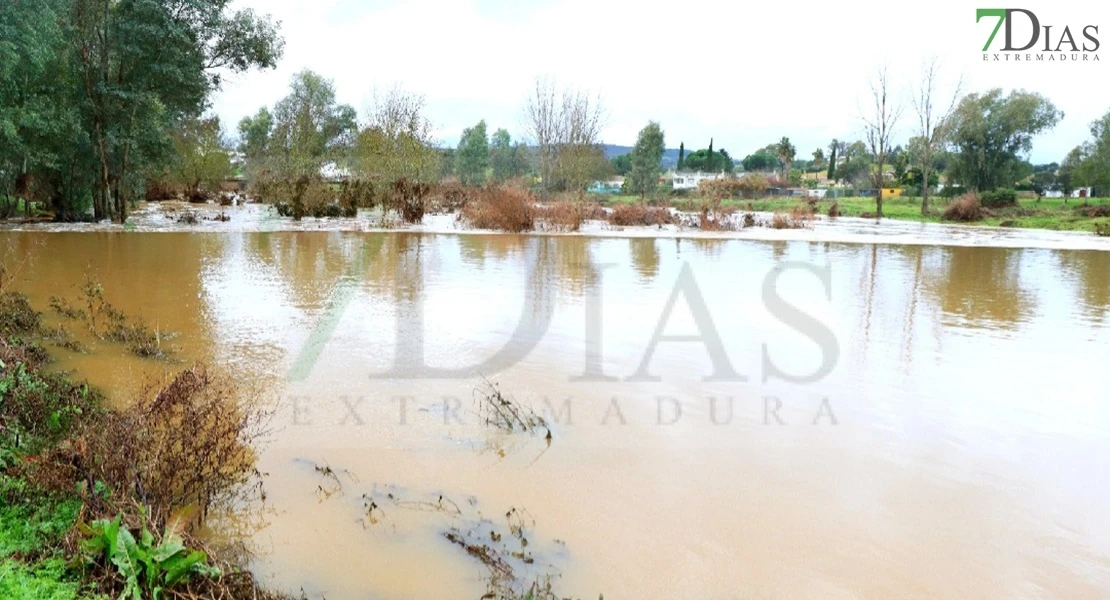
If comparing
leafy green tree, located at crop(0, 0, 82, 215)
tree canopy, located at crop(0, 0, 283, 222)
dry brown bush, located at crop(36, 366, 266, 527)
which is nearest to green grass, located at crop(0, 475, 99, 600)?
dry brown bush, located at crop(36, 366, 266, 527)

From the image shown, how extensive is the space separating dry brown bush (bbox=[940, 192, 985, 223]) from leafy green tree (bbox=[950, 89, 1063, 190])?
10686 mm

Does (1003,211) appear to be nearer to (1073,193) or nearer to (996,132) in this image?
(996,132)

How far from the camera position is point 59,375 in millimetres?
6184

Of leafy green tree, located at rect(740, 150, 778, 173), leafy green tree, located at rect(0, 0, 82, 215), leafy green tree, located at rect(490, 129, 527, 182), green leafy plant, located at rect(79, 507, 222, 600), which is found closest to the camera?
green leafy plant, located at rect(79, 507, 222, 600)

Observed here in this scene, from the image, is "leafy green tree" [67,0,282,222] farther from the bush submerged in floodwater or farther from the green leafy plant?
the green leafy plant

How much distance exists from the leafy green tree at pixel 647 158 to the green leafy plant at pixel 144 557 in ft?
188

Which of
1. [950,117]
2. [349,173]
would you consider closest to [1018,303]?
[349,173]

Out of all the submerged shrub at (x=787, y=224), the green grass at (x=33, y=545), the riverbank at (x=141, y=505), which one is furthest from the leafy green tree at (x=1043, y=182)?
the green grass at (x=33, y=545)

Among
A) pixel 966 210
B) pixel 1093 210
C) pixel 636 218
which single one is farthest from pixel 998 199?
pixel 636 218

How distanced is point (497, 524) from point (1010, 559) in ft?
9.50

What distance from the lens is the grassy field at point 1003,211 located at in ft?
123

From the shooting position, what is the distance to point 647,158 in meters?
59.8

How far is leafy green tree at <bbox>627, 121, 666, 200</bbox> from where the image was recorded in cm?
5978

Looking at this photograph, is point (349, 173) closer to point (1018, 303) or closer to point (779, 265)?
point (779, 265)
